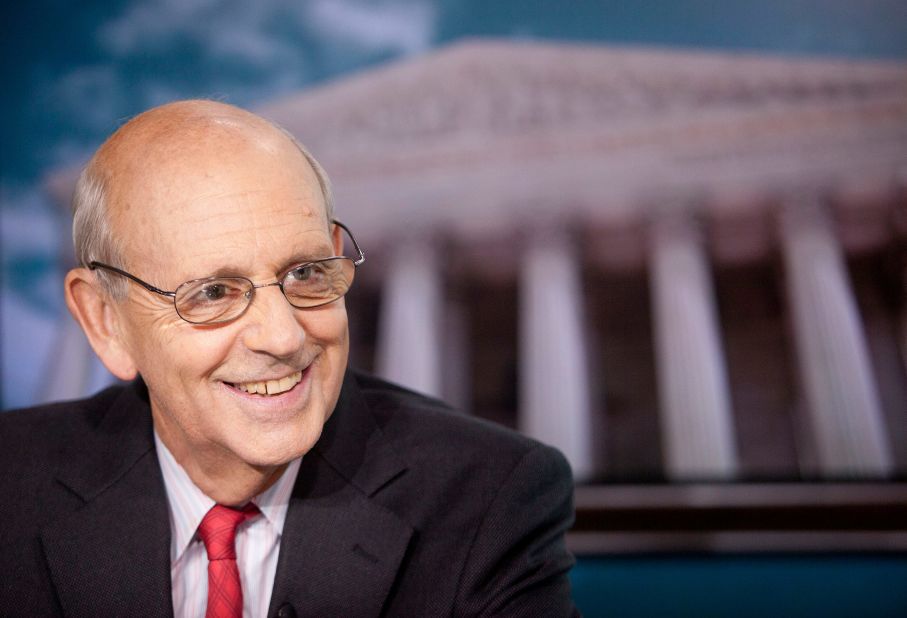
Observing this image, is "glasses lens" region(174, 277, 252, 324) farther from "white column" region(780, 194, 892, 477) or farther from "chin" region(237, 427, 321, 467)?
"white column" region(780, 194, 892, 477)

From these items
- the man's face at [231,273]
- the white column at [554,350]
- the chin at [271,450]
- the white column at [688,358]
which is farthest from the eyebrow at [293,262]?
the white column at [554,350]

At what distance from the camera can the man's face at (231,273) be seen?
104 cm

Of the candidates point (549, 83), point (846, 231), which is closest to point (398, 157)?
point (549, 83)

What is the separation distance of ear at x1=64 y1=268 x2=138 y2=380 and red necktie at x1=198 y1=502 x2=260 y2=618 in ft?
1.05

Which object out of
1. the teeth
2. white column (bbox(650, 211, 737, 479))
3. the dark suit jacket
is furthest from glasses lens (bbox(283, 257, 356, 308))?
white column (bbox(650, 211, 737, 479))

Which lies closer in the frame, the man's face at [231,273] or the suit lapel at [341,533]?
the man's face at [231,273]

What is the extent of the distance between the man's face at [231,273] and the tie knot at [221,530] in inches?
5.6

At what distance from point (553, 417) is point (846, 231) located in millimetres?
5724

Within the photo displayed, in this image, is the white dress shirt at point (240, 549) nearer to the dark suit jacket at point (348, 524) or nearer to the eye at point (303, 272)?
the dark suit jacket at point (348, 524)

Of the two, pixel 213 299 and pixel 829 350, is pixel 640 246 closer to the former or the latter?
pixel 829 350

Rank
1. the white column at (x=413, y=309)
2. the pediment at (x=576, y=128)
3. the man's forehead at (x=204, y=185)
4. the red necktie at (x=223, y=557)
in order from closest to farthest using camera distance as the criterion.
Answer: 1. the man's forehead at (x=204, y=185)
2. the red necktie at (x=223, y=557)
3. the pediment at (x=576, y=128)
4. the white column at (x=413, y=309)

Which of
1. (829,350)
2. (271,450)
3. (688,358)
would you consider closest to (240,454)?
(271,450)

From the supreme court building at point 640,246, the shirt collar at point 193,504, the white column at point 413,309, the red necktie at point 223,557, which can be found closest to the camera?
the red necktie at point 223,557

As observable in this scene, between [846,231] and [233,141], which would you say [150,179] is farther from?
[846,231]
